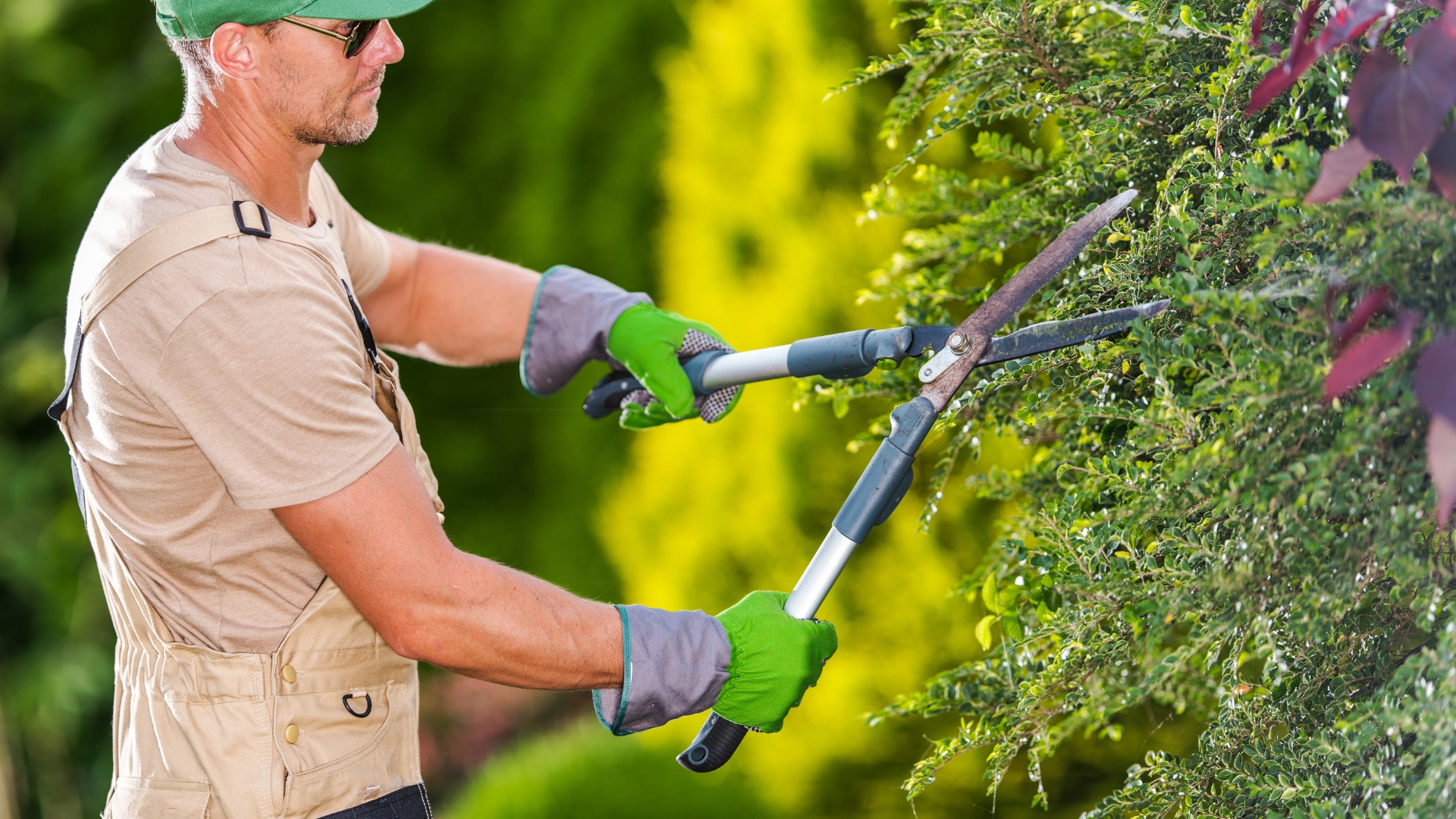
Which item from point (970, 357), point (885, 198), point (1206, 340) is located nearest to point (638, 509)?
point (885, 198)

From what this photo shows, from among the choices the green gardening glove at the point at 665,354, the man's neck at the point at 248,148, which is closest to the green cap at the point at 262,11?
the man's neck at the point at 248,148

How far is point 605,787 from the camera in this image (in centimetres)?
319

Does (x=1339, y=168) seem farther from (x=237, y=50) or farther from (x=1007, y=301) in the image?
(x=237, y=50)

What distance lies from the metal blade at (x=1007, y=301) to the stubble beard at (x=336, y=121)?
84cm

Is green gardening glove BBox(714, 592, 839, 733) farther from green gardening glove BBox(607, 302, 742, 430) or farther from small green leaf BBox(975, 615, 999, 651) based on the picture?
green gardening glove BBox(607, 302, 742, 430)

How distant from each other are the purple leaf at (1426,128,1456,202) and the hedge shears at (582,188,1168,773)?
0.35 m

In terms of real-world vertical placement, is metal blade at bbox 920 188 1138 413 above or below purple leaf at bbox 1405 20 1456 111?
below

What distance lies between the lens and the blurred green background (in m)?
2.78

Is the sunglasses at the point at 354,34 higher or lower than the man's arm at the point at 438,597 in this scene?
higher

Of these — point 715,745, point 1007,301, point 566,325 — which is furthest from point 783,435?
point 1007,301

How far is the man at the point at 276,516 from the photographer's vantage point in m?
1.42

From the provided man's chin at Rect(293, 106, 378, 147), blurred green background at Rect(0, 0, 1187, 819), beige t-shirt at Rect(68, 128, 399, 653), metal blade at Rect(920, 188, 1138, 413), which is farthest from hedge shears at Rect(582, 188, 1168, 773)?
blurred green background at Rect(0, 0, 1187, 819)

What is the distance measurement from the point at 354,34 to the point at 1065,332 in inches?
39.7

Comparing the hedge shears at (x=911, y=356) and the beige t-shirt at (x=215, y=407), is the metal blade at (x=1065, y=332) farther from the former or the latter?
the beige t-shirt at (x=215, y=407)
